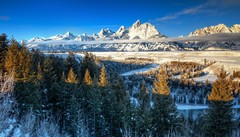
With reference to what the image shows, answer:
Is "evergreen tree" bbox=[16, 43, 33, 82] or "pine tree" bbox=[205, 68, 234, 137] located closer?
"pine tree" bbox=[205, 68, 234, 137]

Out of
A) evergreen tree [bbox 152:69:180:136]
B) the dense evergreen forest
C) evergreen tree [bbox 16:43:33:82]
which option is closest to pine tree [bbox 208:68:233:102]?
the dense evergreen forest

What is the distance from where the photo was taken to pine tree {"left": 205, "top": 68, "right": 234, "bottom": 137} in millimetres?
22562

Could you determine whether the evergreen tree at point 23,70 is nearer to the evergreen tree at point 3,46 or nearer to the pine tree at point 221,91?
the evergreen tree at point 3,46

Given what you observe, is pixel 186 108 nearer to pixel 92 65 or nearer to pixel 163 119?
pixel 92 65

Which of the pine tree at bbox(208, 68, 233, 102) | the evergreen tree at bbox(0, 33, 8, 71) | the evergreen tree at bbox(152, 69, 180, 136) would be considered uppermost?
the evergreen tree at bbox(0, 33, 8, 71)

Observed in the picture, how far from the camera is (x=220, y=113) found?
22.8 m

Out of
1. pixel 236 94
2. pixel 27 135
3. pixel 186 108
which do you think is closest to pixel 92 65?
pixel 27 135

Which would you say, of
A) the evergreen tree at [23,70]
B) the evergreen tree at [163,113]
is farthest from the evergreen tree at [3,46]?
the evergreen tree at [163,113]

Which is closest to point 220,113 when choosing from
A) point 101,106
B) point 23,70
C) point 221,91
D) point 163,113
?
point 221,91

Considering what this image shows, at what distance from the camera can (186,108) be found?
10288 centimetres

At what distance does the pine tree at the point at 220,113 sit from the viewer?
74.0ft

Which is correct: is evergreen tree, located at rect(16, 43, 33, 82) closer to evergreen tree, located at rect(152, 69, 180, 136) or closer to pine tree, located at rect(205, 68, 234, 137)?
evergreen tree, located at rect(152, 69, 180, 136)

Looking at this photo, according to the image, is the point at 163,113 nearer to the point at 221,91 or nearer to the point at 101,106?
the point at 221,91

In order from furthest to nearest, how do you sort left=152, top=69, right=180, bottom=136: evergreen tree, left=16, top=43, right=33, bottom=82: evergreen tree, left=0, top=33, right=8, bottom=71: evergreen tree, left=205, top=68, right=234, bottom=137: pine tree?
left=0, top=33, right=8, bottom=71: evergreen tree
left=16, top=43, right=33, bottom=82: evergreen tree
left=152, top=69, right=180, bottom=136: evergreen tree
left=205, top=68, right=234, bottom=137: pine tree
